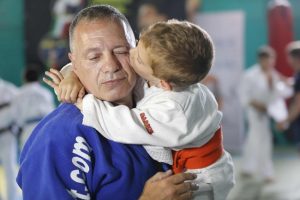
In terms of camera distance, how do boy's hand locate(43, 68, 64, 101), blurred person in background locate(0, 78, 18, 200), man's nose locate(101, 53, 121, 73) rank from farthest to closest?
blurred person in background locate(0, 78, 18, 200)
boy's hand locate(43, 68, 64, 101)
man's nose locate(101, 53, 121, 73)

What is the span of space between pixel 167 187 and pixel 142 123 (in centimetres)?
19

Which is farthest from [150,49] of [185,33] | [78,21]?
[78,21]

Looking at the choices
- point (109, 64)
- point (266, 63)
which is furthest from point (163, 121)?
point (266, 63)

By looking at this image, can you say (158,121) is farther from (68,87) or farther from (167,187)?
(68,87)

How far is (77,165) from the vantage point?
1419 mm

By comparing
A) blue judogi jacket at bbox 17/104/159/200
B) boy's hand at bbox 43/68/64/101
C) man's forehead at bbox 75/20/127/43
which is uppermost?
man's forehead at bbox 75/20/127/43

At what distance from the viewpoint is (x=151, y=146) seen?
5.03 feet

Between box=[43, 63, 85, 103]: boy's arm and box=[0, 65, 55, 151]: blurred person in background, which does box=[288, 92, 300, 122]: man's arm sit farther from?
box=[43, 63, 85, 103]: boy's arm

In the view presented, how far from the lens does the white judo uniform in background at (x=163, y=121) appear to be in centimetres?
147

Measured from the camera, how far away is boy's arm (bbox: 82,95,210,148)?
147 centimetres

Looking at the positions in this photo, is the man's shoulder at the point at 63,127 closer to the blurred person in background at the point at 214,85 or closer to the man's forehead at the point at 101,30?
the man's forehead at the point at 101,30

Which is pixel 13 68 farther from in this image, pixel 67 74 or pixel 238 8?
pixel 67 74

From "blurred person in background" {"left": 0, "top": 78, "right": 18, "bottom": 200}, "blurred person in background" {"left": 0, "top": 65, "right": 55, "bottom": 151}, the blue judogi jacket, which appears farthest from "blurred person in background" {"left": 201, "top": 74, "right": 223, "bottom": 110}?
the blue judogi jacket

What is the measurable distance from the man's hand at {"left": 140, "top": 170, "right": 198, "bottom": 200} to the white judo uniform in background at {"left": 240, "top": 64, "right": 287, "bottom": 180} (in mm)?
5608
